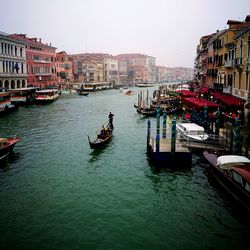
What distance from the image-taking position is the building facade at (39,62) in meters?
61.6

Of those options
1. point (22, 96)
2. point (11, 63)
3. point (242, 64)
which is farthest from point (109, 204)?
point (11, 63)

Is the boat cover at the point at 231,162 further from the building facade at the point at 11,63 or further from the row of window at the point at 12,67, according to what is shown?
the row of window at the point at 12,67

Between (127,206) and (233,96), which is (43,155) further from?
(233,96)

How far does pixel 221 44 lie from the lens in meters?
31.7

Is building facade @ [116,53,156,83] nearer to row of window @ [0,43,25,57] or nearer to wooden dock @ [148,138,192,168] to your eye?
row of window @ [0,43,25,57]

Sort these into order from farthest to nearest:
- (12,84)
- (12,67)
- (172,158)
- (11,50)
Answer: (12,84)
(12,67)
(11,50)
(172,158)

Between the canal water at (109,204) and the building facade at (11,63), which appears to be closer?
the canal water at (109,204)

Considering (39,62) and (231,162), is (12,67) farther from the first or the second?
(231,162)

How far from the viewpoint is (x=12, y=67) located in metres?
48.1

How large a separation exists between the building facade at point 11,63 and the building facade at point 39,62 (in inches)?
322

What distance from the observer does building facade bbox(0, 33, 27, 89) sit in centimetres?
4459

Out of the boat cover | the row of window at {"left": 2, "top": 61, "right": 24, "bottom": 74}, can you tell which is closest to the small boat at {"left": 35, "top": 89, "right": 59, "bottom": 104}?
the row of window at {"left": 2, "top": 61, "right": 24, "bottom": 74}

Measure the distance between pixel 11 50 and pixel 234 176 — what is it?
4607cm

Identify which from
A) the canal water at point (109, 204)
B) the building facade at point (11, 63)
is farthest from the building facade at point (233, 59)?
the building facade at point (11, 63)
